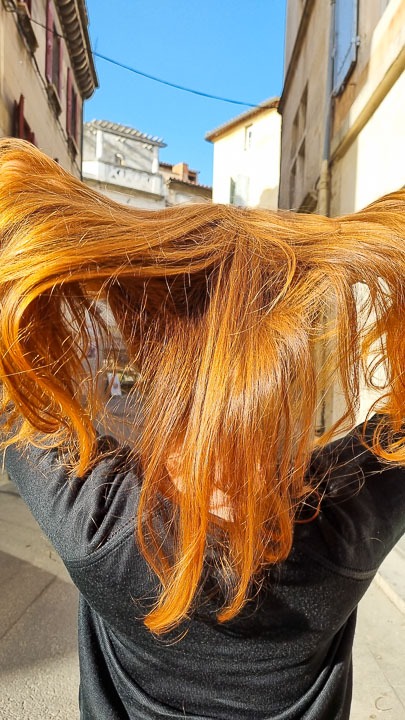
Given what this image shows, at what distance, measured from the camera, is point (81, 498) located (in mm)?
599

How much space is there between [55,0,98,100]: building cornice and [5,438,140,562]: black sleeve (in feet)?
35.6

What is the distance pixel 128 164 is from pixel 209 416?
914 inches

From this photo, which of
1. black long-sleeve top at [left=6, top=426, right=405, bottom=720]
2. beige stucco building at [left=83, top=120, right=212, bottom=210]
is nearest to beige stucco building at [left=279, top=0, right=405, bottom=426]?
black long-sleeve top at [left=6, top=426, right=405, bottom=720]

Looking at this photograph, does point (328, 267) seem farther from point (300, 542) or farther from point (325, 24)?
point (325, 24)

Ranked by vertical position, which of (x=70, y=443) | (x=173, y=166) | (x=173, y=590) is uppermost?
(x=173, y=166)

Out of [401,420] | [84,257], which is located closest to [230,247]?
[84,257]

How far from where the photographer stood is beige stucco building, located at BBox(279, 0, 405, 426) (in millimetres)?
3895

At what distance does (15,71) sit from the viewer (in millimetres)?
6336

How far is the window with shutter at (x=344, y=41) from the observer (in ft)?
16.6

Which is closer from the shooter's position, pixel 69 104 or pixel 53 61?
pixel 53 61

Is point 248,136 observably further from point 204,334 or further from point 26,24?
point 204,334

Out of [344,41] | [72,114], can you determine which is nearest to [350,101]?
[344,41]

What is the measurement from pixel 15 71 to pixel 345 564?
7.34m

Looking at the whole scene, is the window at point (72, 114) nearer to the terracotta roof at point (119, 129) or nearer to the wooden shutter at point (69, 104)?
the wooden shutter at point (69, 104)
